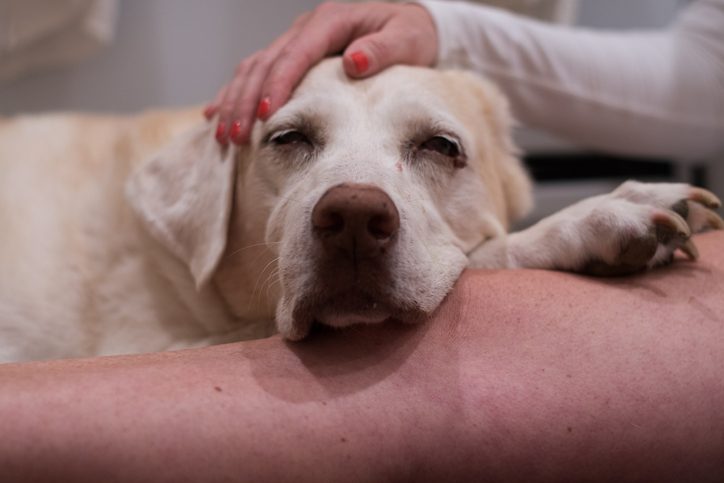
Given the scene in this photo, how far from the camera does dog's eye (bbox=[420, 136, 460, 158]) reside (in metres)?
1.52

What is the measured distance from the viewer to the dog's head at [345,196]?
1061 millimetres

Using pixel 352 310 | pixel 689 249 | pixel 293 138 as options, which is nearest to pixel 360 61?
pixel 293 138

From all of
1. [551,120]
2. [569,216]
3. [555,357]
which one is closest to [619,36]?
[551,120]

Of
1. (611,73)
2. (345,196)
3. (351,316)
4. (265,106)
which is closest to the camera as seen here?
(345,196)

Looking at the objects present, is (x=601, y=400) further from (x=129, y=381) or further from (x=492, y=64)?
(x=492, y=64)

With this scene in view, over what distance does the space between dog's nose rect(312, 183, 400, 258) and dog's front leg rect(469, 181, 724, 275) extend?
633 mm

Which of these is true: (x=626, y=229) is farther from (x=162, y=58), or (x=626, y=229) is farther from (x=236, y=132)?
(x=162, y=58)

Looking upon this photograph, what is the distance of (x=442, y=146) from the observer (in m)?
1.54

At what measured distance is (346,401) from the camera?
98 cm

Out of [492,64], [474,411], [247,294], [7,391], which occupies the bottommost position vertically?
[247,294]

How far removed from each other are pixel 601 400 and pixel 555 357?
5.0 inches

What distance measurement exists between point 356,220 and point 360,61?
2.51ft

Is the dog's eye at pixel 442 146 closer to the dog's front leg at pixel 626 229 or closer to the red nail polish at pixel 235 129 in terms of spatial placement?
the dog's front leg at pixel 626 229

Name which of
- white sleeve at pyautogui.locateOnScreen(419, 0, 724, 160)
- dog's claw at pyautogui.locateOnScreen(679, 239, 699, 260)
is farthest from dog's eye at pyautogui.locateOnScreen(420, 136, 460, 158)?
white sleeve at pyautogui.locateOnScreen(419, 0, 724, 160)
